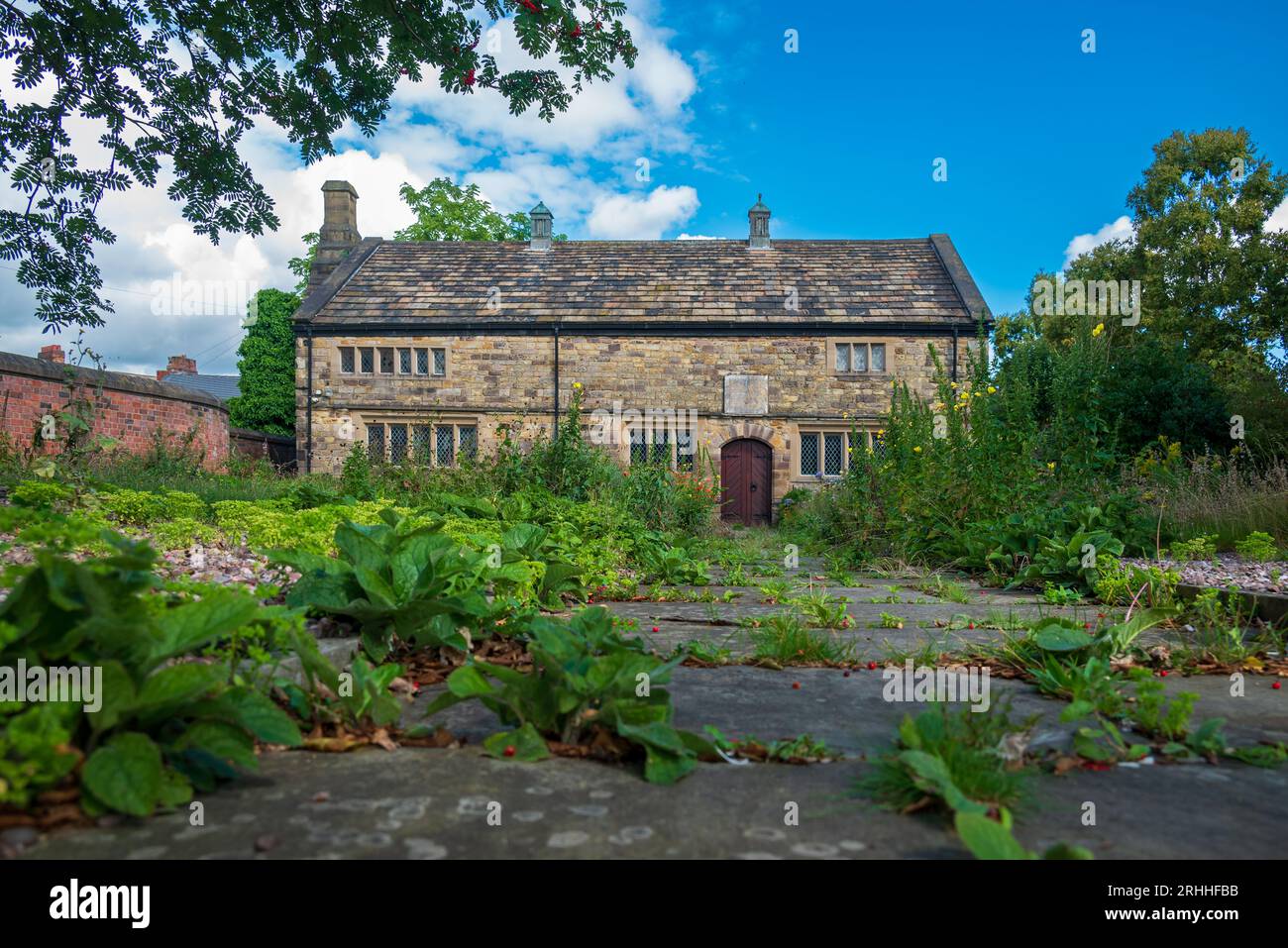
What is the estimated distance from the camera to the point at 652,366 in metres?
18.4

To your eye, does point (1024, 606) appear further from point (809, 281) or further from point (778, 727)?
point (809, 281)

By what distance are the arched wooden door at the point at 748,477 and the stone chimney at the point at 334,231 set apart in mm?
12945

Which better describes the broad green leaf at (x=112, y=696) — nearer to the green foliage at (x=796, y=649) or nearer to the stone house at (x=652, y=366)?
the green foliage at (x=796, y=649)

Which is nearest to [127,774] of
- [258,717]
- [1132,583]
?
[258,717]

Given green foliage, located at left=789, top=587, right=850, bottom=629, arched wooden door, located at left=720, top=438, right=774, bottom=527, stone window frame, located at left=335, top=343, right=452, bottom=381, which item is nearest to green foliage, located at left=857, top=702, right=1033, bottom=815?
green foliage, located at left=789, top=587, right=850, bottom=629

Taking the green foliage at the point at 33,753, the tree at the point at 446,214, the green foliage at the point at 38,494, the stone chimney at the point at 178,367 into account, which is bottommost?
the green foliage at the point at 33,753

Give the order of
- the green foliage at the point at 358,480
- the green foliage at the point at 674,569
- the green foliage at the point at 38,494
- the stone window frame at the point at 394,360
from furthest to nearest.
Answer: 1. the stone window frame at the point at 394,360
2. the green foliage at the point at 358,480
3. the green foliage at the point at 674,569
4. the green foliage at the point at 38,494

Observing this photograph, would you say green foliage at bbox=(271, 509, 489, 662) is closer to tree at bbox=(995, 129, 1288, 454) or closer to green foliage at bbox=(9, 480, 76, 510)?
green foliage at bbox=(9, 480, 76, 510)

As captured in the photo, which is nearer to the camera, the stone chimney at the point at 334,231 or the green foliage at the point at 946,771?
the green foliage at the point at 946,771

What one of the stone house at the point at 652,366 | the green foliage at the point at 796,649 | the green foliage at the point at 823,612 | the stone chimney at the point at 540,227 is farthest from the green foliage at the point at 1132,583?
the stone chimney at the point at 540,227

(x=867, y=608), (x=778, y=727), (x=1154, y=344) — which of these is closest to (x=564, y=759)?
(x=778, y=727)

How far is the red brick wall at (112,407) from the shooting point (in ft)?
34.8

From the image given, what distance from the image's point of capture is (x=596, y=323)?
18.4m

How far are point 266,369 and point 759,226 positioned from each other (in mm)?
17468
